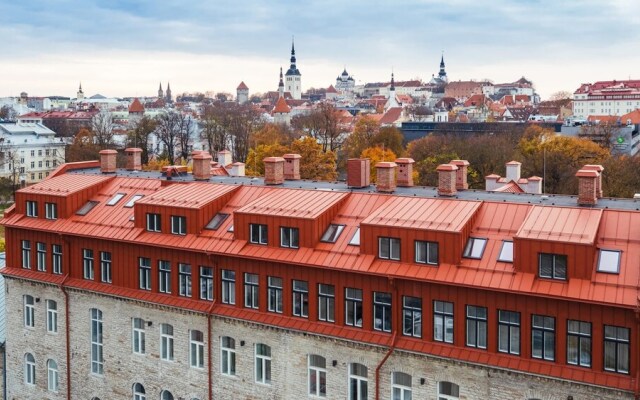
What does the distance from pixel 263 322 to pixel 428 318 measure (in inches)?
215

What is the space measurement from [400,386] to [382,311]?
2.16 meters

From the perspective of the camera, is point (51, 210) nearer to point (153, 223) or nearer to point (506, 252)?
point (153, 223)

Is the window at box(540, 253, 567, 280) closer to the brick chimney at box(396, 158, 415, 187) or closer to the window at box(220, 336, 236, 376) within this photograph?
the brick chimney at box(396, 158, 415, 187)

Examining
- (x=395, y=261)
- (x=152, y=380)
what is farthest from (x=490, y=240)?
(x=152, y=380)

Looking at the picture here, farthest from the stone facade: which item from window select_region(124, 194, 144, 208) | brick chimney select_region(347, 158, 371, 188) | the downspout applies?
brick chimney select_region(347, 158, 371, 188)

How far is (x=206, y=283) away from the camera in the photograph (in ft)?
83.5

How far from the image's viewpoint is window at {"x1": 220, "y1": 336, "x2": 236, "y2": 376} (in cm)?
2484

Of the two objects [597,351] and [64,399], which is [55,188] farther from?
[597,351]

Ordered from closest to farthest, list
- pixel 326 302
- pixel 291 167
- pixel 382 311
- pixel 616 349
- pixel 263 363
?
1. pixel 616 349
2. pixel 382 311
3. pixel 326 302
4. pixel 263 363
5. pixel 291 167

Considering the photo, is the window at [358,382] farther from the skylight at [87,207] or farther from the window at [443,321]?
the skylight at [87,207]

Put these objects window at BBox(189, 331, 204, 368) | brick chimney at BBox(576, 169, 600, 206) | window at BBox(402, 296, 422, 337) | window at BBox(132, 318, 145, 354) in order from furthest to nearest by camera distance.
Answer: window at BBox(132, 318, 145, 354) → window at BBox(189, 331, 204, 368) → brick chimney at BBox(576, 169, 600, 206) → window at BBox(402, 296, 422, 337)

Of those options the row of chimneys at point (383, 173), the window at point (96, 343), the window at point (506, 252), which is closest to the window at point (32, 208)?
the row of chimneys at point (383, 173)

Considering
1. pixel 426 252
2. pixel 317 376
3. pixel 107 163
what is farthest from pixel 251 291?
pixel 107 163

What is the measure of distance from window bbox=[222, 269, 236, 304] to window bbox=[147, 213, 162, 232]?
327 centimetres
